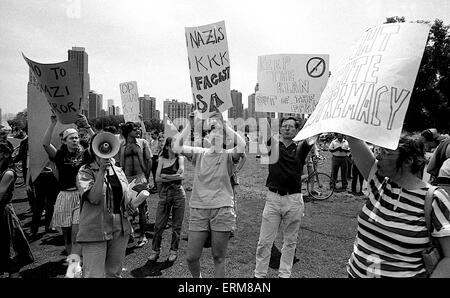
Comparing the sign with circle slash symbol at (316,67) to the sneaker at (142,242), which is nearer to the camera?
the sneaker at (142,242)

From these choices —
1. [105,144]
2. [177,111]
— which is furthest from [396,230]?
[177,111]

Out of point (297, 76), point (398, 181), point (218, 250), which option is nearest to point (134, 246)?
point (218, 250)

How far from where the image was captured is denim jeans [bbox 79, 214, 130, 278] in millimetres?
3016

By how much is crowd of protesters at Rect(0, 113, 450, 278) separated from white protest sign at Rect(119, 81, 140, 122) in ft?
15.0

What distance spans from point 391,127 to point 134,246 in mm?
5140

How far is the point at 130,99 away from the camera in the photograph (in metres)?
10.3

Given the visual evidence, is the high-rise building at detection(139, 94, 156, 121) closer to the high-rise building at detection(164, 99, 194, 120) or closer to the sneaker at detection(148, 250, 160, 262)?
the high-rise building at detection(164, 99, 194, 120)

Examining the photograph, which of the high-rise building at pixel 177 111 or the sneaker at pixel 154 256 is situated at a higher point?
the high-rise building at pixel 177 111

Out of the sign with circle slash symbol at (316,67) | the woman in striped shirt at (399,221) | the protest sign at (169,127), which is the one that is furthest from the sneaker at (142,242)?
the sign with circle slash symbol at (316,67)

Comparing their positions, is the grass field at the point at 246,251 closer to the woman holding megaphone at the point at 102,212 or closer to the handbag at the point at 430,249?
the woman holding megaphone at the point at 102,212

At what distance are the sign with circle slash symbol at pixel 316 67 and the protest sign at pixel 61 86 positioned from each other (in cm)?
415

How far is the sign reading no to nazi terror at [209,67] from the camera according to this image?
13.2ft
